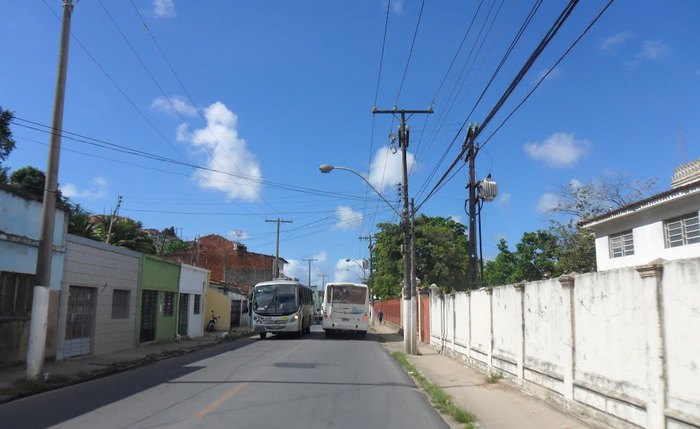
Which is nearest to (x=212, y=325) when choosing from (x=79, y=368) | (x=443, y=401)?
(x=79, y=368)

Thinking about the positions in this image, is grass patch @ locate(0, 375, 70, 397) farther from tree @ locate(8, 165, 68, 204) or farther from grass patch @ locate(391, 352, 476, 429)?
tree @ locate(8, 165, 68, 204)

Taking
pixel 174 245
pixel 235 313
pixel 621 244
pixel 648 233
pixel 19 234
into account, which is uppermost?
pixel 174 245

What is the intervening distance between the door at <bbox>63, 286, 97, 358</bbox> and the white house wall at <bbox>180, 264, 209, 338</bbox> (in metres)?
9.73

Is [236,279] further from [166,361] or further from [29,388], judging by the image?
[29,388]

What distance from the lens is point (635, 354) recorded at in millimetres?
7262

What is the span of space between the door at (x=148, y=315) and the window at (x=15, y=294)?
329 inches

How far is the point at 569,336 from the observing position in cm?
930

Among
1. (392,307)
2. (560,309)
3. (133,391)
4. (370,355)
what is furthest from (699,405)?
(392,307)

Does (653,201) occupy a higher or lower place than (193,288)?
higher

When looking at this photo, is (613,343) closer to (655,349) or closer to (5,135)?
(655,349)

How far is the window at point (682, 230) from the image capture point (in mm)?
16944

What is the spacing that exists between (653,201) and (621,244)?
12.1 ft

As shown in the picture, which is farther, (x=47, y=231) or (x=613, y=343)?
(x=47, y=231)

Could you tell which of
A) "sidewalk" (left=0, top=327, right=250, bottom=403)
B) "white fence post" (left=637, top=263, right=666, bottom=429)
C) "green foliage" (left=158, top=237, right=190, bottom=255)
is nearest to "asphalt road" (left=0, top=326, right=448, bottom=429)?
"sidewalk" (left=0, top=327, right=250, bottom=403)
